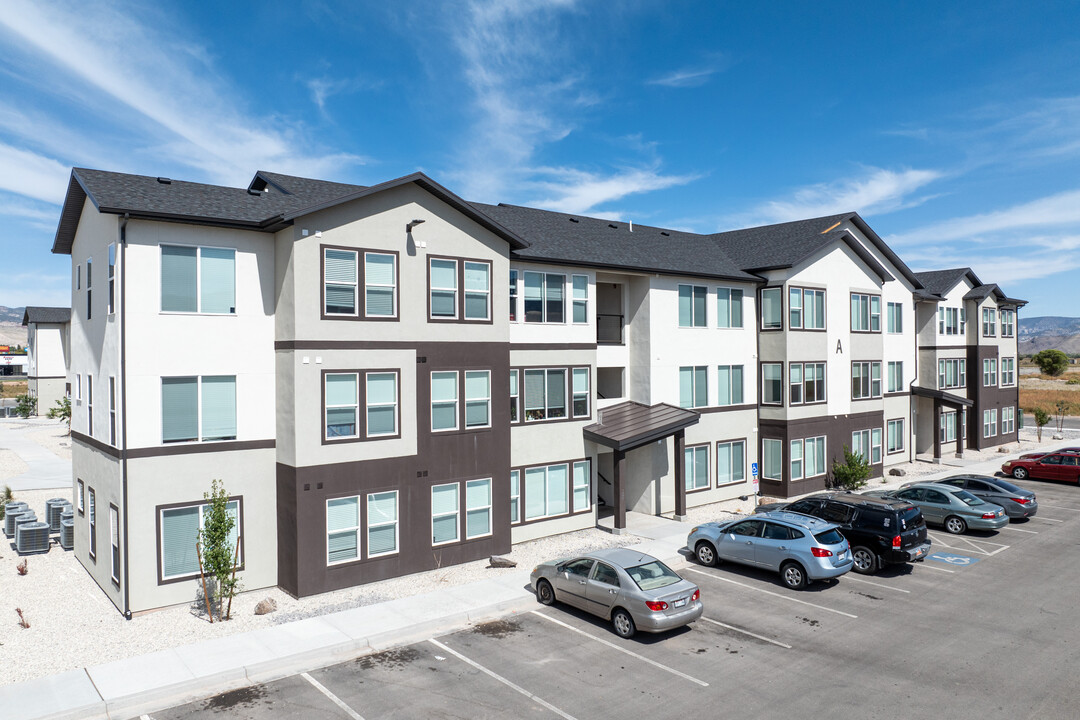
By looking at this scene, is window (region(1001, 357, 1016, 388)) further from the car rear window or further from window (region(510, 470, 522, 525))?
window (region(510, 470, 522, 525))

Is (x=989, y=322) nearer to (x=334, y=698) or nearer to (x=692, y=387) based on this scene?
(x=692, y=387)

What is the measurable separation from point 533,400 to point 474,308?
408 centimetres

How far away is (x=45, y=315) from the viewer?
61.0 meters

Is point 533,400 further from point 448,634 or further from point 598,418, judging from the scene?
point 448,634

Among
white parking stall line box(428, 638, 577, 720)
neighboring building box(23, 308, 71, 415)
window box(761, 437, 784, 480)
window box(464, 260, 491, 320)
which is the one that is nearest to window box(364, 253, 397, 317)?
window box(464, 260, 491, 320)

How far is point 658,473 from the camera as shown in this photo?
2592 cm

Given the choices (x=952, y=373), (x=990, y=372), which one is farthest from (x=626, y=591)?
(x=990, y=372)

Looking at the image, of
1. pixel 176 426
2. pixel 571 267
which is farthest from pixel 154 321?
pixel 571 267

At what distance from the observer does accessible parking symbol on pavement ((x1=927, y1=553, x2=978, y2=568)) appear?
66.6ft

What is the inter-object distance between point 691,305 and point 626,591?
1539 cm

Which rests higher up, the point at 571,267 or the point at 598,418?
the point at 571,267

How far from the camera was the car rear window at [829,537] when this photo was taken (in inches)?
695

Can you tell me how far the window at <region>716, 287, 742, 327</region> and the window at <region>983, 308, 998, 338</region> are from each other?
22832 mm

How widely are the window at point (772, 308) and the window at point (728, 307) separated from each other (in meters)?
1.26
